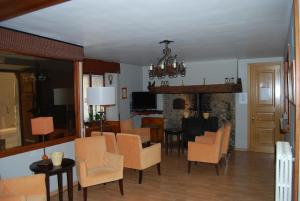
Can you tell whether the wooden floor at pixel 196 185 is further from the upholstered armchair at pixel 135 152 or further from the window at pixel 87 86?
the window at pixel 87 86

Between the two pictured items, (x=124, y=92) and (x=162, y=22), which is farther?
(x=124, y=92)

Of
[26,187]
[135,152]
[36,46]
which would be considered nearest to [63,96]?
[36,46]

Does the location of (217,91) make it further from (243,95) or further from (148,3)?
(148,3)

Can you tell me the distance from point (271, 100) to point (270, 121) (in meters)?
0.55

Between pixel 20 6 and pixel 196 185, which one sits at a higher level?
pixel 20 6

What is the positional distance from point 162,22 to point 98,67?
3.83 metres

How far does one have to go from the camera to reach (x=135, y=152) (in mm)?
4484

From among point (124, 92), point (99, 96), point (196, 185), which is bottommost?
point (196, 185)

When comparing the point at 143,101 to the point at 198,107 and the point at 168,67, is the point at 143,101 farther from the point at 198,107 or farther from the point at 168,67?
the point at 168,67

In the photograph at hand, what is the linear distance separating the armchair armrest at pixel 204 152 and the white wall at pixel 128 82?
304cm

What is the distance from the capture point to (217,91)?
691 centimetres

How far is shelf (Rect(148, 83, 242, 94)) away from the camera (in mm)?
6621

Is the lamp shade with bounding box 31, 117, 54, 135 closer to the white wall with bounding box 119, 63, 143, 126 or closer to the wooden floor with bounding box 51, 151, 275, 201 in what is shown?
the wooden floor with bounding box 51, 151, 275, 201

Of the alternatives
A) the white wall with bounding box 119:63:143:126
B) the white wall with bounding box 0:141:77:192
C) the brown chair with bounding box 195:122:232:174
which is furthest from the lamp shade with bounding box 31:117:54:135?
the white wall with bounding box 119:63:143:126
